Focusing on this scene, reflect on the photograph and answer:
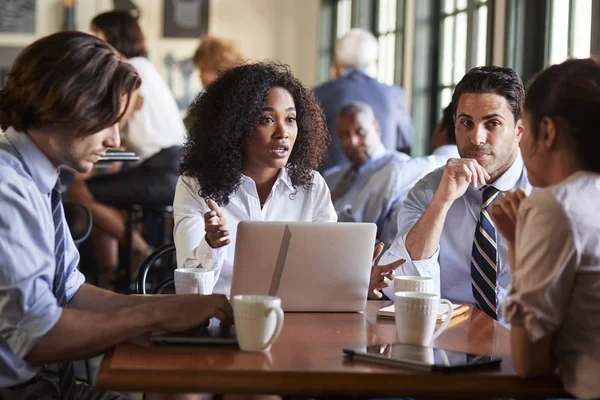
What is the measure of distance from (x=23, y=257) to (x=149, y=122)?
3.15 metres

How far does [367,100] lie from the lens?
530 cm

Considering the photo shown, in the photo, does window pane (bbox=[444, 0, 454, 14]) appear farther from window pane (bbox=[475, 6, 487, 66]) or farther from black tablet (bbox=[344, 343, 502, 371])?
black tablet (bbox=[344, 343, 502, 371])

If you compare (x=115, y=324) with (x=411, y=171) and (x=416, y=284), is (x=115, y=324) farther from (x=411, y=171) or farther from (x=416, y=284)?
(x=411, y=171)

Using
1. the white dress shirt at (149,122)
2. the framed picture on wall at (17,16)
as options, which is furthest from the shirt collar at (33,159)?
the framed picture on wall at (17,16)

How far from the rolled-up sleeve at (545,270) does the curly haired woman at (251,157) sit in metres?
1.12

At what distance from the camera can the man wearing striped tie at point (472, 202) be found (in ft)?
7.21

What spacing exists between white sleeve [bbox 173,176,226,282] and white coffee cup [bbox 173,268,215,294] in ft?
1.09

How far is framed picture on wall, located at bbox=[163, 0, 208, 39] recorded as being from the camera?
8.71m

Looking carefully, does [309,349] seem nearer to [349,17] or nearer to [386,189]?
[386,189]

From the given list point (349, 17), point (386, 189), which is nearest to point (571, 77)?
point (386, 189)

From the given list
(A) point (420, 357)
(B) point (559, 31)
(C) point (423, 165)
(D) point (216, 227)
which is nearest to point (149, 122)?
(C) point (423, 165)

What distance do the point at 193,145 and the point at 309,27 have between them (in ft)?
21.4

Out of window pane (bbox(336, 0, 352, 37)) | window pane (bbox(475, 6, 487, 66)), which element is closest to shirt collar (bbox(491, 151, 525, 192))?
window pane (bbox(475, 6, 487, 66))

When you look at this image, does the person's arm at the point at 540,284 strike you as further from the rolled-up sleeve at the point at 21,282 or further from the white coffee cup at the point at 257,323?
the rolled-up sleeve at the point at 21,282
